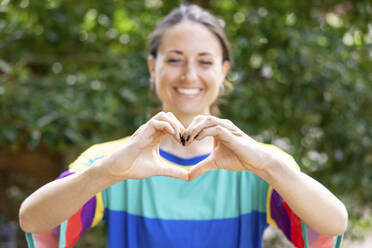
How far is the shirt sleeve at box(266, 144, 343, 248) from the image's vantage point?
1.27 m

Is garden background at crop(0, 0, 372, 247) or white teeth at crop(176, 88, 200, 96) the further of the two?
garden background at crop(0, 0, 372, 247)

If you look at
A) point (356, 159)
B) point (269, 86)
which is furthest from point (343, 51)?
point (356, 159)

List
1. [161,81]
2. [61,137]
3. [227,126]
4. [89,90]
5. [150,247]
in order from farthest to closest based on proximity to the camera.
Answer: [89,90]
[61,137]
[161,81]
[150,247]
[227,126]

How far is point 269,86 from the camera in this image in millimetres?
2445

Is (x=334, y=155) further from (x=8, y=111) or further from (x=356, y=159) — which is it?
(x=8, y=111)

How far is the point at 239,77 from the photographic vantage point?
7.47 feet

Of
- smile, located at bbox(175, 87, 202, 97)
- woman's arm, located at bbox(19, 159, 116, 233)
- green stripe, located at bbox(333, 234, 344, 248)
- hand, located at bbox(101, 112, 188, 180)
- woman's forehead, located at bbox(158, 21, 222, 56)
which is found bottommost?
→ green stripe, located at bbox(333, 234, 344, 248)

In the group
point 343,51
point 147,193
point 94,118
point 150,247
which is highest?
point 343,51

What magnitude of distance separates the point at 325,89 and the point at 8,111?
5.32 feet

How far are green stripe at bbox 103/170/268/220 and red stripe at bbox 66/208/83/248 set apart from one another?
12 centimetres

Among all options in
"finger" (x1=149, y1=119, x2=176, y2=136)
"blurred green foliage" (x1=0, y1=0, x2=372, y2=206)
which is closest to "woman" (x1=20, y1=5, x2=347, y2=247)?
"finger" (x1=149, y1=119, x2=176, y2=136)

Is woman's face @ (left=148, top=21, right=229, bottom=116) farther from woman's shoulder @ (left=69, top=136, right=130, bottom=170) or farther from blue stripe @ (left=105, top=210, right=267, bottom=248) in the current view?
blue stripe @ (left=105, top=210, right=267, bottom=248)

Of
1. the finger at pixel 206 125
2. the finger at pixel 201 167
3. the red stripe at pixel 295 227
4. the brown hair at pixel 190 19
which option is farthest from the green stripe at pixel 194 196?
the brown hair at pixel 190 19

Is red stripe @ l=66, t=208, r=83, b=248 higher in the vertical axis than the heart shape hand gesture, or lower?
lower
